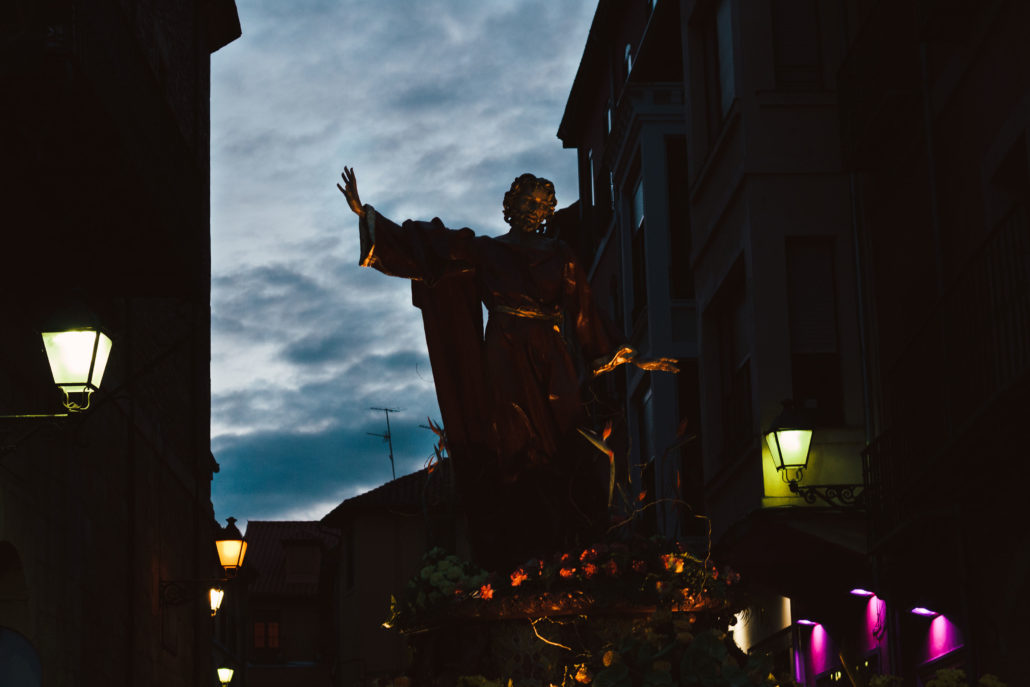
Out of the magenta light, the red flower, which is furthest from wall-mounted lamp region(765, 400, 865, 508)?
the red flower

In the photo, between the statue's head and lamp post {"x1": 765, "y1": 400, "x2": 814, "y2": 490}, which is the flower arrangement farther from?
lamp post {"x1": 765, "y1": 400, "x2": 814, "y2": 490}

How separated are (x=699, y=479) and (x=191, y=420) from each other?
6.87 meters

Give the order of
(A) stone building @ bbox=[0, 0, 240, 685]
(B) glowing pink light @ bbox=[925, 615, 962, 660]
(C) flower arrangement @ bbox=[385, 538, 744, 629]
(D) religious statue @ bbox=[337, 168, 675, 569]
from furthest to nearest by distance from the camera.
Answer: (B) glowing pink light @ bbox=[925, 615, 962, 660] < (A) stone building @ bbox=[0, 0, 240, 685] < (D) religious statue @ bbox=[337, 168, 675, 569] < (C) flower arrangement @ bbox=[385, 538, 744, 629]

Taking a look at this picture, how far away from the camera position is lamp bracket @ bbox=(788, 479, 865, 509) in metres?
14.5

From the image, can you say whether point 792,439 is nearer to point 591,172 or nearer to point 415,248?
point 415,248

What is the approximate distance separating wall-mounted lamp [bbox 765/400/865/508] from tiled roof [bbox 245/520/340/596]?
51.6 m

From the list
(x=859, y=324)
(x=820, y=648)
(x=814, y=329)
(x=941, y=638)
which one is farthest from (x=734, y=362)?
(x=941, y=638)

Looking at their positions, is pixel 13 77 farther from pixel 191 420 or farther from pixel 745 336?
pixel 191 420

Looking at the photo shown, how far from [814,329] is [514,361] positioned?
359 inches

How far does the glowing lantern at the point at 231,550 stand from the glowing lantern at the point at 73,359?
9.13 m

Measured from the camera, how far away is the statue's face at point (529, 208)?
26.3 feet

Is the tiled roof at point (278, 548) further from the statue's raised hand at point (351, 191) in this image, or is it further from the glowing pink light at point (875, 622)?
the statue's raised hand at point (351, 191)

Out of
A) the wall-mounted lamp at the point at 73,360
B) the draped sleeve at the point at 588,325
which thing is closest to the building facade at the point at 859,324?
the draped sleeve at the point at 588,325

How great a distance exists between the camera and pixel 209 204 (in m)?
23.7
